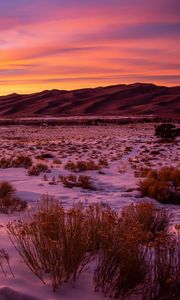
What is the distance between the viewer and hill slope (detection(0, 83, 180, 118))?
107 metres

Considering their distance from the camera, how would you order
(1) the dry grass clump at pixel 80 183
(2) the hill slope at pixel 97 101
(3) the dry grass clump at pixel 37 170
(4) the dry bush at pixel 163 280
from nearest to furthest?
(4) the dry bush at pixel 163 280 < (1) the dry grass clump at pixel 80 183 < (3) the dry grass clump at pixel 37 170 < (2) the hill slope at pixel 97 101

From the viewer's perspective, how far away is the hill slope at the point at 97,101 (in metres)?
107

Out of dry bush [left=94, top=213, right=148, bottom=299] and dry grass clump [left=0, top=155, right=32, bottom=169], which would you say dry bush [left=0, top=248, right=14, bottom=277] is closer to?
dry bush [left=94, top=213, right=148, bottom=299]

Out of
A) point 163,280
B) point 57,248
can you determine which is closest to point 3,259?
point 57,248

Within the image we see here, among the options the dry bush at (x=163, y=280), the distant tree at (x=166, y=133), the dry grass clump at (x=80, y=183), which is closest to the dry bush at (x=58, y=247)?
the dry bush at (x=163, y=280)

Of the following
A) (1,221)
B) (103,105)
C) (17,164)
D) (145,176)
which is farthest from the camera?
(103,105)

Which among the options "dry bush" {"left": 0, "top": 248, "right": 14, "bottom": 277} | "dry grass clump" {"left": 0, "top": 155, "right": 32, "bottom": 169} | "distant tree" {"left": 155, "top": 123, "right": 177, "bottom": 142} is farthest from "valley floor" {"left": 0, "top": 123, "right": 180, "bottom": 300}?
"distant tree" {"left": 155, "top": 123, "right": 177, "bottom": 142}

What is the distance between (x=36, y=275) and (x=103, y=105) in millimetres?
112876

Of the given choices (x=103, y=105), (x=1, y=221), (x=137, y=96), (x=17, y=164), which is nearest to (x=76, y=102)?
(x=103, y=105)

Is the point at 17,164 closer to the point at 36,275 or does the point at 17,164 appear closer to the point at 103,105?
the point at 36,275

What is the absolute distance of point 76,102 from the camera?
123 meters

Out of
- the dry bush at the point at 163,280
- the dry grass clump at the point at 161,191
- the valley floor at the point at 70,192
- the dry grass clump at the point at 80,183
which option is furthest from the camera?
the dry grass clump at the point at 80,183

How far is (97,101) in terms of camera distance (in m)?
120

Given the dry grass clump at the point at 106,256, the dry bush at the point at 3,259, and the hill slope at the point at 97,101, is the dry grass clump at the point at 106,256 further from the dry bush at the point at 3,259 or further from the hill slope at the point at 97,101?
the hill slope at the point at 97,101
